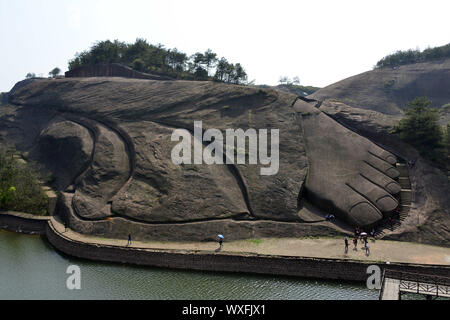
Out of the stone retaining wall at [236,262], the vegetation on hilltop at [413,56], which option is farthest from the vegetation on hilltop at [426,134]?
the vegetation on hilltop at [413,56]

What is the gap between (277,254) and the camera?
21188 millimetres

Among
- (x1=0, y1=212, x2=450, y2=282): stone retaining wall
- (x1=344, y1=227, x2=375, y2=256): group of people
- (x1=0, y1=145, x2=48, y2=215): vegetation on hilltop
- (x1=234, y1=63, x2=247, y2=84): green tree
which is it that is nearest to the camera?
(x1=0, y1=212, x2=450, y2=282): stone retaining wall

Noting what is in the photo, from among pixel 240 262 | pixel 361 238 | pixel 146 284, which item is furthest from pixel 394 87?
pixel 146 284

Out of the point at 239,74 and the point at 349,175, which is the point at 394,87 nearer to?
the point at 239,74

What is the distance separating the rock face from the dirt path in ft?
2.69

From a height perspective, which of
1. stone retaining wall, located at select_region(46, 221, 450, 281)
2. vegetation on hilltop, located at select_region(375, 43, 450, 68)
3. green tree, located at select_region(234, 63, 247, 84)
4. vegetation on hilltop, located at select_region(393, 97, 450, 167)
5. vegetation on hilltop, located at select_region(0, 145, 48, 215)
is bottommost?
stone retaining wall, located at select_region(46, 221, 450, 281)

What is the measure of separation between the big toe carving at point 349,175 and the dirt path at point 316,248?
2.51 metres

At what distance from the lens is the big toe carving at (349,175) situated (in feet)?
82.5

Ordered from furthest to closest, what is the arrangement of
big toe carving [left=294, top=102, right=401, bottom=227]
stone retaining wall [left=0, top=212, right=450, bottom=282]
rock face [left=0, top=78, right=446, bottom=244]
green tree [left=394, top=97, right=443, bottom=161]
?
green tree [left=394, top=97, right=443, bottom=161] → big toe carving [left=294, top=102, right=401, bottom=227] → rock face [left=0, top=78, right=446, bottom=244] → stone retaining wall [left=0, top=212, right=450, bottom=282]

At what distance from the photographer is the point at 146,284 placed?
64.0 feet

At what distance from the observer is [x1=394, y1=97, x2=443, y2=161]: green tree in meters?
28.4

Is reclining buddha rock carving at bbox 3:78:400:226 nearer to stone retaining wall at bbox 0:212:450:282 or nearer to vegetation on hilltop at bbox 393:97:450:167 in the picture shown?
vegetation on hilltop at bbox 393:97:450:167

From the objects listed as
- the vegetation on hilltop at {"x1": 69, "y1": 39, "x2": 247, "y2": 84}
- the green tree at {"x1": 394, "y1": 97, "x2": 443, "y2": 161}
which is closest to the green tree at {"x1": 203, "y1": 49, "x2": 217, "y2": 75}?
the vegetation on hilltop at {"x1": 69, "y1": 39, "x2": 247, "y2": 84}

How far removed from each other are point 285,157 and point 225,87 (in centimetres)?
1048
